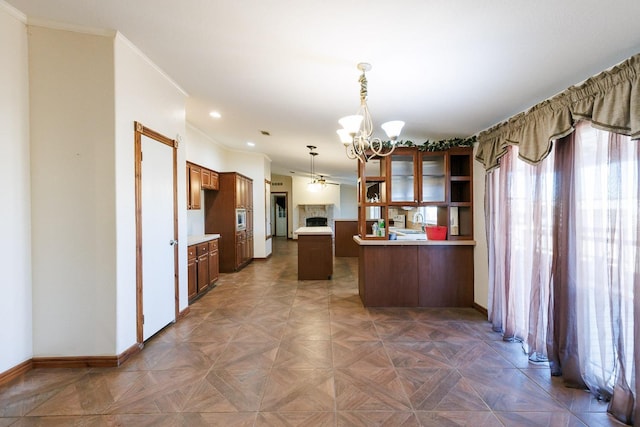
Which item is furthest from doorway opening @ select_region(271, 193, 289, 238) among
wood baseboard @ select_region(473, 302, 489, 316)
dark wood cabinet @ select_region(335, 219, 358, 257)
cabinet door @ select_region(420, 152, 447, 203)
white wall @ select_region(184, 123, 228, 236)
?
wood baseboard @ select_region(473, 302, 489, 316)

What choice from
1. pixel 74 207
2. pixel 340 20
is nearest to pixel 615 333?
pixel 340 20

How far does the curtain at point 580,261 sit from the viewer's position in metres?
1.78

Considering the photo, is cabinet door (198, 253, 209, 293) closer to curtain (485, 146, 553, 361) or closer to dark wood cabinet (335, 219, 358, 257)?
curtain (485, 146, 553, 361)

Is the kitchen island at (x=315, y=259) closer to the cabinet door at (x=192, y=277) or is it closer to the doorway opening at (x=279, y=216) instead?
the cabinet door at (x=192, y=277)

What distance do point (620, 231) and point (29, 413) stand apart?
399 centimetres

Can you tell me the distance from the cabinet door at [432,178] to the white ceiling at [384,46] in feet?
2.31

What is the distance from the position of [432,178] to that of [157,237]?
3.51 m

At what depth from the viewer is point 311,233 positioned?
5.34 m

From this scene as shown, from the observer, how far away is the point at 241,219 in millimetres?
6254

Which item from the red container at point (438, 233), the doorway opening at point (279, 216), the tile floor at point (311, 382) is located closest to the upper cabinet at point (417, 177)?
the red container at point (438, 233)

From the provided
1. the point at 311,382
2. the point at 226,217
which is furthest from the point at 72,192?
the point at 226,217

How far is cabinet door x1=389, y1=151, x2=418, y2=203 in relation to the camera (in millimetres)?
3914

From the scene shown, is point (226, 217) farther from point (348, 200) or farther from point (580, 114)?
point (348, 200)

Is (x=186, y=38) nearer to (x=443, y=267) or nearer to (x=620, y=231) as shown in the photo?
(x=620, y=231)
